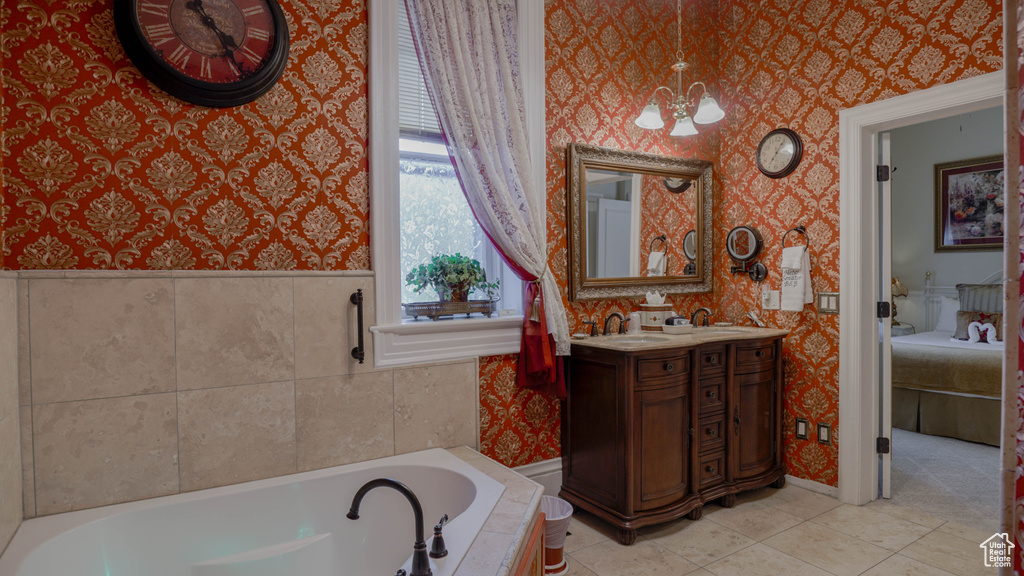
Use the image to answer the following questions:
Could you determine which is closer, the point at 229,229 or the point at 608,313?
the point at 229,229

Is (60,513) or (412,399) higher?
(412,399)

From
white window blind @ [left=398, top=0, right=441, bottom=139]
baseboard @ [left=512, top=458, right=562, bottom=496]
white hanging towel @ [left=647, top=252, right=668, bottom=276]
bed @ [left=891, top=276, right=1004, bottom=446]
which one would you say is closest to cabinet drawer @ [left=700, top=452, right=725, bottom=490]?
baseboard @ [left=512, top=458, right=562, bottom=496]

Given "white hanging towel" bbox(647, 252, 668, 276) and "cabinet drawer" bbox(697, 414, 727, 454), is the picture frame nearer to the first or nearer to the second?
"white hanging towel" bbox(647, 252, 668, 276)

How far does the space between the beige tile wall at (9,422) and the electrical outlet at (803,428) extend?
3.55 metres

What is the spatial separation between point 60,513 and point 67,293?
0.74 m

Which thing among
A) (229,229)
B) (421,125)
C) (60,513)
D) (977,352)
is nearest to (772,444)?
(977,352)

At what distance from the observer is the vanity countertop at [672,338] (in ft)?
8.50

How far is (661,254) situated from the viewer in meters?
3.38

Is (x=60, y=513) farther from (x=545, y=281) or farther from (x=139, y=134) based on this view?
(x=545, y=281)

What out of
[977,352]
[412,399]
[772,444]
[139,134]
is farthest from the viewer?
[977,352]

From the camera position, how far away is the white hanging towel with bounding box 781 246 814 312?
3.09 metres

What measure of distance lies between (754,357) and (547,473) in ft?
4.30

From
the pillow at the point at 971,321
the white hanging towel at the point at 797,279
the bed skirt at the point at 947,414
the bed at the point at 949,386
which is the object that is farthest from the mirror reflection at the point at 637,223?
the pillow at the point at 971,321

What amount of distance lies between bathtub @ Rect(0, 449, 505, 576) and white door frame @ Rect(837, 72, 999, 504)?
2.12 metres
